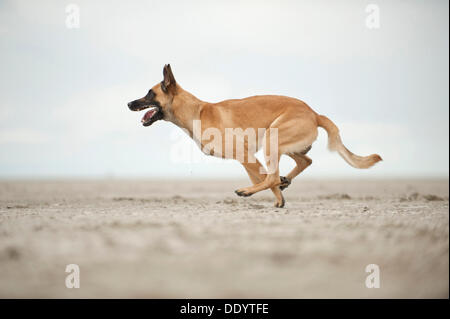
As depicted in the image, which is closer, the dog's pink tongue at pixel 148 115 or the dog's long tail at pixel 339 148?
the dog's long tail at pixel 339 148

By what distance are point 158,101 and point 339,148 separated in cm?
362

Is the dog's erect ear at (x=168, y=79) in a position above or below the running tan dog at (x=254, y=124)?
A: above

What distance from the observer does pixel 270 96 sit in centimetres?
779

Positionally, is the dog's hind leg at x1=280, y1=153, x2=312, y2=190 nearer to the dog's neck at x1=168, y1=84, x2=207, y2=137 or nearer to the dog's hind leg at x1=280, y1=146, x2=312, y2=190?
the dog's hind leg at x1=280, y1=146, x2=312, y2=190

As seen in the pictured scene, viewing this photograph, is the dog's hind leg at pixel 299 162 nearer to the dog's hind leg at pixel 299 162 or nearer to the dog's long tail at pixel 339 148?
the dog's hind leg at pixel 299 162

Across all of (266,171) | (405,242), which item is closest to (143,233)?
(405,242)

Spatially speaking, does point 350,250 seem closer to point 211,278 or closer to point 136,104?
point 211,278

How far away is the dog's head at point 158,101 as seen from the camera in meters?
7.94

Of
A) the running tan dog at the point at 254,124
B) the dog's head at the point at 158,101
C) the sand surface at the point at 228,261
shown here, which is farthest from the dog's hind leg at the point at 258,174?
the sand surface at the point at 228,261

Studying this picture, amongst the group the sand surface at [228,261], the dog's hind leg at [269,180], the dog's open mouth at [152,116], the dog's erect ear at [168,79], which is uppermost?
the dog's erect ear at [168,79]

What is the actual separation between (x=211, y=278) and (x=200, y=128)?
17.5ft

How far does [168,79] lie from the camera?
787 centimetres

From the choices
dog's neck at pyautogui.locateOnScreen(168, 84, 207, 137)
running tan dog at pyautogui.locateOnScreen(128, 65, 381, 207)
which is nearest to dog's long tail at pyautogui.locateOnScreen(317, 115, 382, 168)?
running tan dog at pyautogui.locateOnScreen(128, 65, 381, 207)
